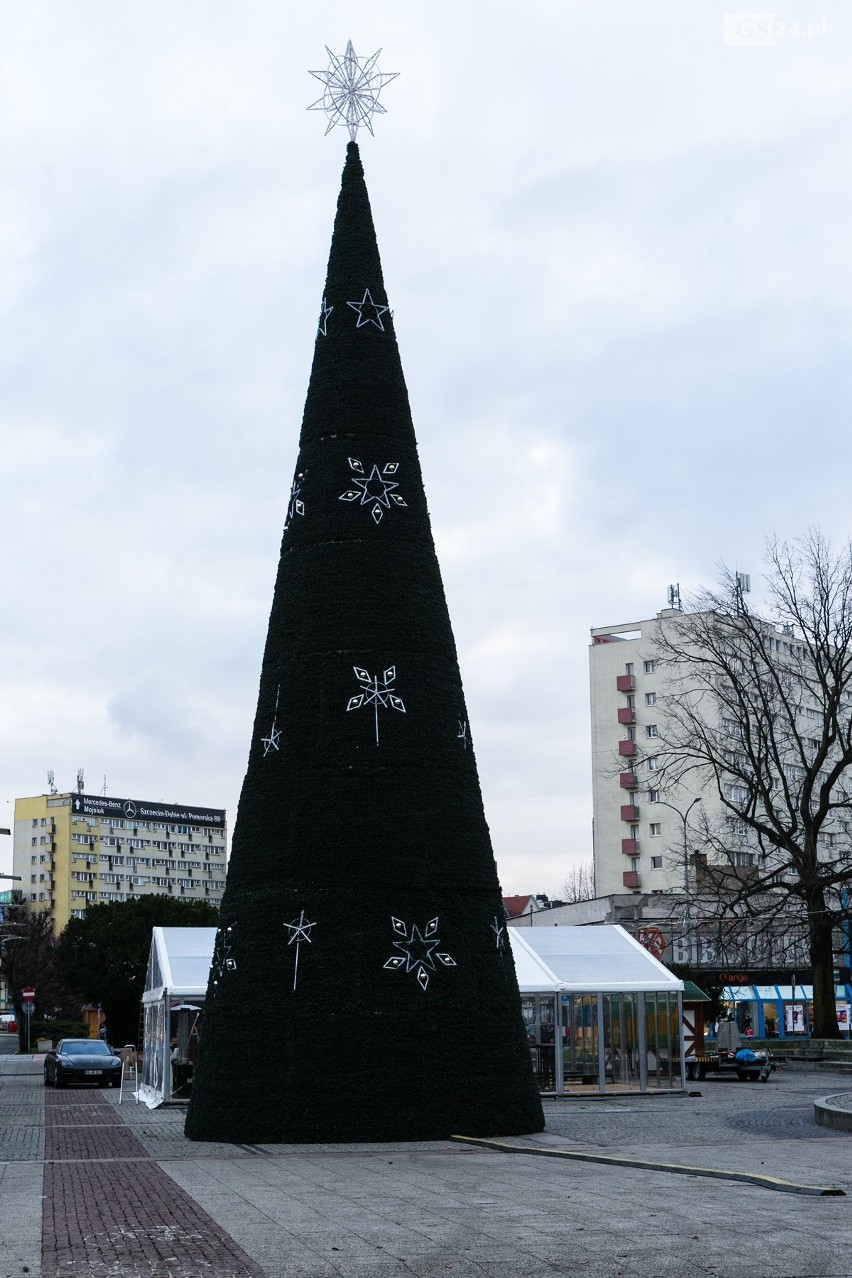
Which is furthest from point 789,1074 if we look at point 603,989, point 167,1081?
point 167,1081

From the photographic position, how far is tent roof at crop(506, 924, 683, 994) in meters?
28.2

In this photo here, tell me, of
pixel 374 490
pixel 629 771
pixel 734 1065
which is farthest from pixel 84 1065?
pixel 629 771

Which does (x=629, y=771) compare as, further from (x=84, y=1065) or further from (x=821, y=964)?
(x=84, y=1065)

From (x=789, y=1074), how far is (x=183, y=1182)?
1058 inches

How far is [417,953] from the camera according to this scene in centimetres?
1714

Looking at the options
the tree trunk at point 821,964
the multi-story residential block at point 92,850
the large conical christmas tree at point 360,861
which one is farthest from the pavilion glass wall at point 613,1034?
the multi-story residential block at point 92,850

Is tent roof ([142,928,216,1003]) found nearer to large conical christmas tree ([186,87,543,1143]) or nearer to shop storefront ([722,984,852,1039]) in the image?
large conical christmas tree ([186,87,543,1143])

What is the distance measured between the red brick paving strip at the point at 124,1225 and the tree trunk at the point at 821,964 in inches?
940

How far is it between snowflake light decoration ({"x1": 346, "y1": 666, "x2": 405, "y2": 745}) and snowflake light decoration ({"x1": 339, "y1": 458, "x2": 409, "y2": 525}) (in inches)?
84.1

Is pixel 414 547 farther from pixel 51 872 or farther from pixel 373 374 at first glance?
pixel 51 872

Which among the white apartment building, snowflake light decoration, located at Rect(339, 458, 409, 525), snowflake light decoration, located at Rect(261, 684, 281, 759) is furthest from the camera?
the white apartment building

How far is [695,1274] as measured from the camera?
7.88 metres

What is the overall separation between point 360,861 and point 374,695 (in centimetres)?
207

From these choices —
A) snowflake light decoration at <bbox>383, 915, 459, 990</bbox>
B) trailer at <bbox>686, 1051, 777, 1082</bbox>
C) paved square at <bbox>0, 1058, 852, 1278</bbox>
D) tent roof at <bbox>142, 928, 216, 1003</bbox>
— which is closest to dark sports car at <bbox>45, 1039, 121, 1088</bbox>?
tent roof at <bbox>142, 928, 216, 1003</bbox>
